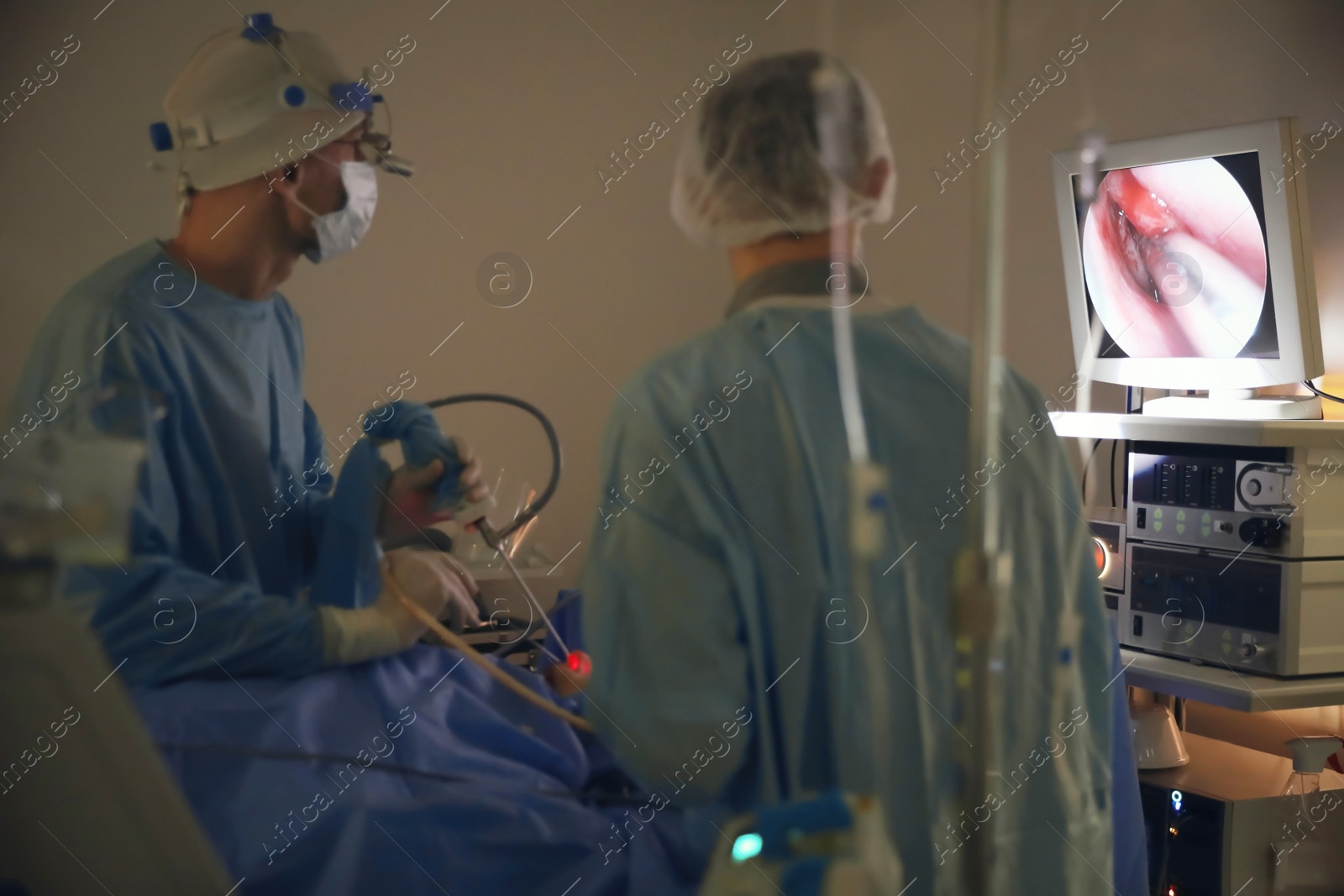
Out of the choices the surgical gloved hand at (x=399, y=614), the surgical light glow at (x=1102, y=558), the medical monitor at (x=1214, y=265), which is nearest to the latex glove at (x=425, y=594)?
the surgical gloved hand at (x=399, y=614)

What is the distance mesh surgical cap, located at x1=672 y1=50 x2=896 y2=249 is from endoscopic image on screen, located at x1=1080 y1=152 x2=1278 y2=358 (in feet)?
2.37

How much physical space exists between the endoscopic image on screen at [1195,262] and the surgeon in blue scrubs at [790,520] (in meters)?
0.65

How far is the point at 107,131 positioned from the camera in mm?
649

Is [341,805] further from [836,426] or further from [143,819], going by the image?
[836,426]

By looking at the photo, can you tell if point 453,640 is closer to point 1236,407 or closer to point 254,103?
point 254,103

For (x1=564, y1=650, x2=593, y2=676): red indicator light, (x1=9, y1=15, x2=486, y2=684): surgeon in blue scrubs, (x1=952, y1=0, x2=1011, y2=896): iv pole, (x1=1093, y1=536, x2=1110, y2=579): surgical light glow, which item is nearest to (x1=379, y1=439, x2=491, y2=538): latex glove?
(x1=9, y1=15, x2=486, y2=684): surgeon in blue scrubs

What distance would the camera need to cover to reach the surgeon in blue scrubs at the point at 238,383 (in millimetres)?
650

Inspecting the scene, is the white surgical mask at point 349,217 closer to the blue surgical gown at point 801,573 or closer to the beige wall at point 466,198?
the beige wall at point 466,198

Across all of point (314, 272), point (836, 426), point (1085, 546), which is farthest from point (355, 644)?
point (1085, 546)

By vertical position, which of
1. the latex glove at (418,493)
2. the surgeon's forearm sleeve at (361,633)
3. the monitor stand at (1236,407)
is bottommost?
the monitor stand at (1236,407)

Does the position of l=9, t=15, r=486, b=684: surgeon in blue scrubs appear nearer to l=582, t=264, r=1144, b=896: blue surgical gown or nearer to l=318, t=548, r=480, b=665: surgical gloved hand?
l=318, t=548, r=480, b=665: surgical gloved hand

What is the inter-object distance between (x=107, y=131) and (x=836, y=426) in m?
0.51

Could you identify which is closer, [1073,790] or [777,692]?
[777,692]

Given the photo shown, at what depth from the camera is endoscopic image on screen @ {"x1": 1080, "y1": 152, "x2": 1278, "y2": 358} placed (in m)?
1.29
